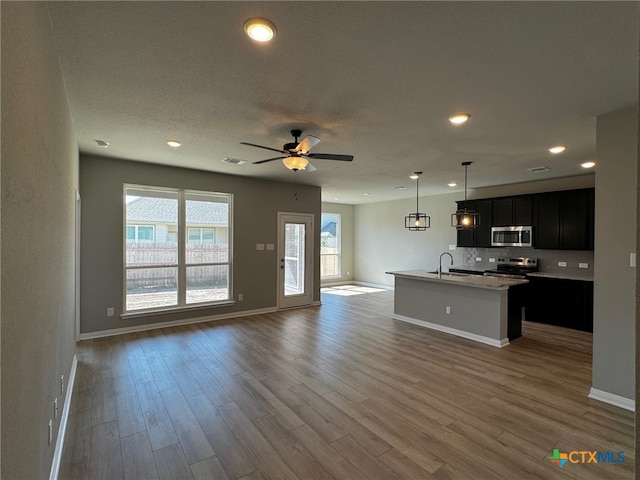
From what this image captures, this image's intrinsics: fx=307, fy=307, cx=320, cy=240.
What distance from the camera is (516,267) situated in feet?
20.7

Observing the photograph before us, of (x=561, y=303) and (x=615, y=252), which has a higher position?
(x=615, y=252)

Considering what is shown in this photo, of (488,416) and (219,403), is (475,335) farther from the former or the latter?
(219,403)

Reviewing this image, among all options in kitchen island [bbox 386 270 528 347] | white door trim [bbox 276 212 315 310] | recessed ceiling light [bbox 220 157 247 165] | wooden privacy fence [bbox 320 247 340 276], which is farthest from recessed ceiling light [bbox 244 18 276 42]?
wooden privacy fence [bbox 320 247 340 276]

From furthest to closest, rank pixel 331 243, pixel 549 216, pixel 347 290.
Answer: pixel 331 243 < pixel 347 290 < pixel 549 216

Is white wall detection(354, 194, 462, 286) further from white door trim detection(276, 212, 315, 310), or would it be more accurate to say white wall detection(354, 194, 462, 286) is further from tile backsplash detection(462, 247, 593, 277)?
white door trim detection(276, 212, 315, 310)

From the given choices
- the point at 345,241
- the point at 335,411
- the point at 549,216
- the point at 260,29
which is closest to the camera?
the point at 260,29

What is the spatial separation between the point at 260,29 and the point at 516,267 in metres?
6.55

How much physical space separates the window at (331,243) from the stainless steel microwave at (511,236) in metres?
4.86

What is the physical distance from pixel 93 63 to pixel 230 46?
3.38 ft

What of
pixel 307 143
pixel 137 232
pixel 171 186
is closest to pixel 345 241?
pixel 171 186

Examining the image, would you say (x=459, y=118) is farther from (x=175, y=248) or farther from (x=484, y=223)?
(x=175, y=248)

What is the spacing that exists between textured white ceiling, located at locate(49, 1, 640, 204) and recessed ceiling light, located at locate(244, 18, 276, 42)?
0.14ft

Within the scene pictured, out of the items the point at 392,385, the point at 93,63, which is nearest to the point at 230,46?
the point at 93,63

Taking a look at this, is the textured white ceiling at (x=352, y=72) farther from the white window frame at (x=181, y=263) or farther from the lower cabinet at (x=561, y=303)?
the lower cabinet at (x=561, y=303)
